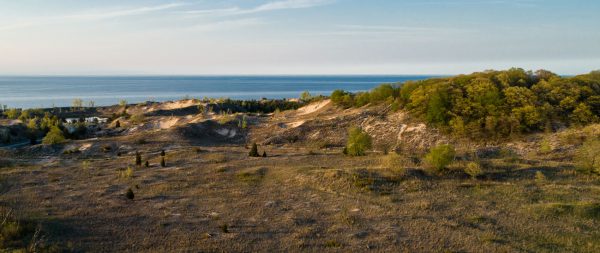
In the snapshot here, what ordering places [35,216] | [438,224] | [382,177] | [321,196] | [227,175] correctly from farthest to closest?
[227,175]
[382,177]
[321,196]
[35,216]
[438,224]

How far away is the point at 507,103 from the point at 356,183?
29201 millimetres

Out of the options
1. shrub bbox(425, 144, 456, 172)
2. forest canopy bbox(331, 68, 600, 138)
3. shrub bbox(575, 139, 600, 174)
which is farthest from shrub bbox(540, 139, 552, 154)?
shrub bbox(425, 144, 456, 172)

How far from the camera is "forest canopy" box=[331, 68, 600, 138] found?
150ft

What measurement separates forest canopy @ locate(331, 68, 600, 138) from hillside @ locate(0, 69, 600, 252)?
16 cm

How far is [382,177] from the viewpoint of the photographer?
29.9 meters

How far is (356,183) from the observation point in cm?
2831

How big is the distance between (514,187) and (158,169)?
28.1 m

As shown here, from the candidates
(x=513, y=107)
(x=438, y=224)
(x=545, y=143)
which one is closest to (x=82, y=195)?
(x=438, y=224)

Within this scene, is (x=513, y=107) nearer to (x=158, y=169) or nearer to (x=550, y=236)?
(x=550, y=236)

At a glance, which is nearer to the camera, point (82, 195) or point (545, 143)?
point (82, 195)

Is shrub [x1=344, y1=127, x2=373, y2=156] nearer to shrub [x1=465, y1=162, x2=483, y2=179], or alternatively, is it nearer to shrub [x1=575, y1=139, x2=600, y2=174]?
shrub [x1=465, y1=162, x2=483, y2=179]

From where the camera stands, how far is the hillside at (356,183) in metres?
A: 19.0

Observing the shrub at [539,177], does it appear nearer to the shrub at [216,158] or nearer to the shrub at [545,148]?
the shrub at [545,148]

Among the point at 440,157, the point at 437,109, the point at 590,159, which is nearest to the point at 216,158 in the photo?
the point at 440,157
